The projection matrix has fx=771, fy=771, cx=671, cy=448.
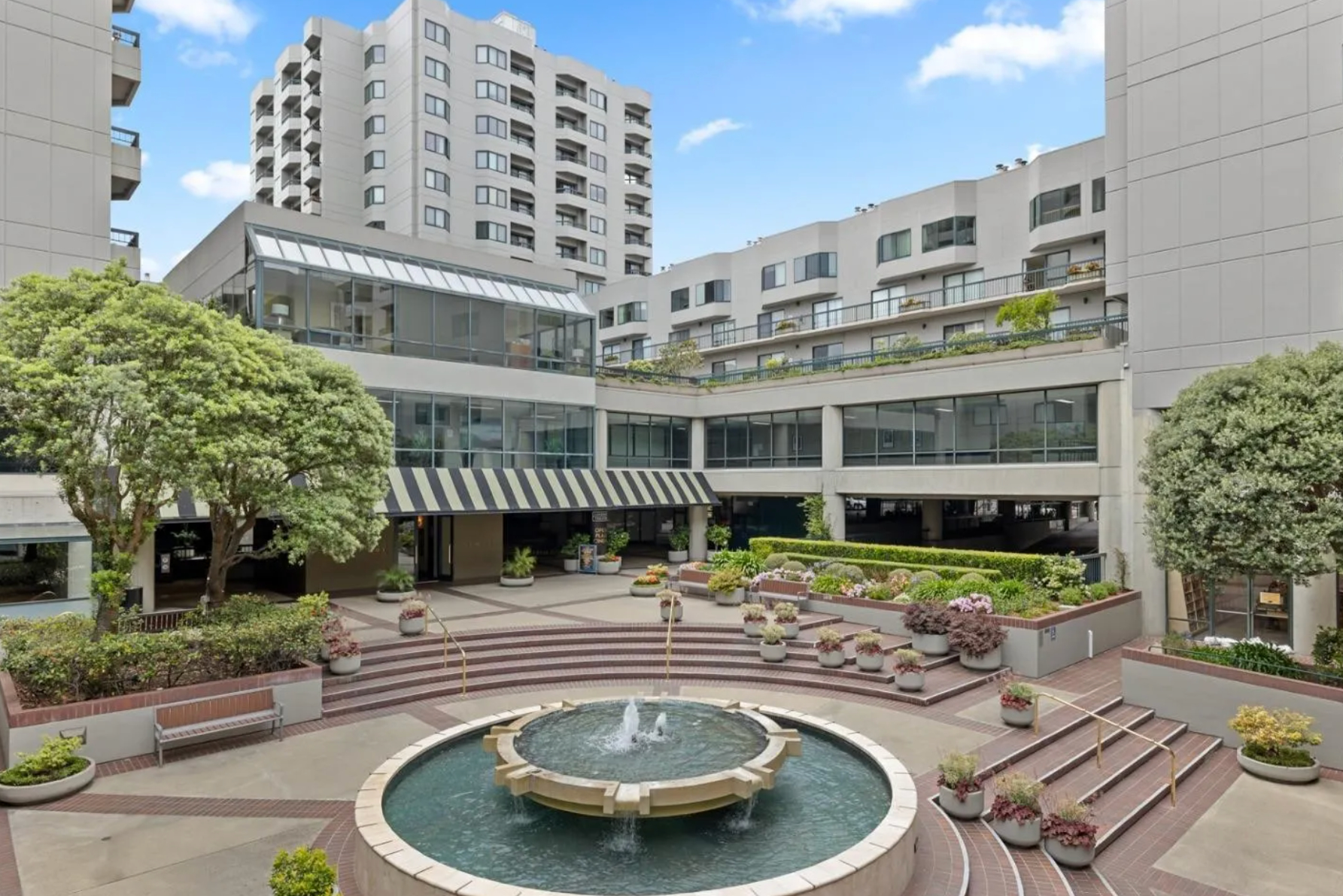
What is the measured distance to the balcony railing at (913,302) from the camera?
1347 inches

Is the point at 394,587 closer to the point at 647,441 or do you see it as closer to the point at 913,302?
the point at 647,441

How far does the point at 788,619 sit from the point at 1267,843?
10.4 metres

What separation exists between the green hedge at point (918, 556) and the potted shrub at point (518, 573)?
8.35 metres

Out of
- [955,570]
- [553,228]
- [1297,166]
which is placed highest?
[553,228]

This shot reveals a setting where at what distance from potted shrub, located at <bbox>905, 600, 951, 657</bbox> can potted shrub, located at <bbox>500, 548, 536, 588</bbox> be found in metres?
14.0

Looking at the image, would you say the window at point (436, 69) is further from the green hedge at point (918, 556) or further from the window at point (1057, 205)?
the green hedge at point (918, 556)

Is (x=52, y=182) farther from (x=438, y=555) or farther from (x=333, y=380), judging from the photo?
(x=438, y=555)


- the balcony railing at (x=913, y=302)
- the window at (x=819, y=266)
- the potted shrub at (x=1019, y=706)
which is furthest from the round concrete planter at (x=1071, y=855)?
the window at (x=819, y=266)

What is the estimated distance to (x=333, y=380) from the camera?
17406 mm

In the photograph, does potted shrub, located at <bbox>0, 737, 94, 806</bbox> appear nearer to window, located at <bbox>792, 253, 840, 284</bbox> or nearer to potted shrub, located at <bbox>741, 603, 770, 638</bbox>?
potted shrub, located at <bbox>741, 603, 770, 638</bbox>

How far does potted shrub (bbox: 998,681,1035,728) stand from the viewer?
1402 centimetres

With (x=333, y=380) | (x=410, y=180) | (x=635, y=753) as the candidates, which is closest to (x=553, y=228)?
(x=410, y=180)

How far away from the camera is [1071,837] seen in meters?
9.92

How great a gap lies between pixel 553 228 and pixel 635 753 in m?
54.2
